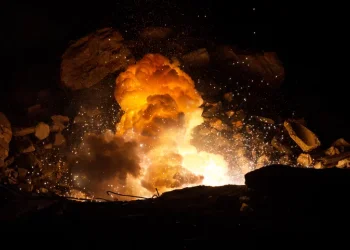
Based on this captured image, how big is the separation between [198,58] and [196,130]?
2859 mm

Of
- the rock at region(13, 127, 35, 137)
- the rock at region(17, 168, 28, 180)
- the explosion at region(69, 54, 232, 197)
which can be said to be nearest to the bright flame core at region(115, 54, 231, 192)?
the explosion at region(69, 54, 232, 197)

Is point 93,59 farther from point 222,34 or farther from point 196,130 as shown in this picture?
point 222,34

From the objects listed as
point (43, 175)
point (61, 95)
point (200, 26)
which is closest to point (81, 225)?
point (43, 175)

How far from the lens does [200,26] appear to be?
462 inches

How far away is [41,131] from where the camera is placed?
29.3 ft

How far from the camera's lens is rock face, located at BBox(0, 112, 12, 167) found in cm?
811

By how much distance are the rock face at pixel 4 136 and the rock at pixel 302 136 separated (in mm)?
8142

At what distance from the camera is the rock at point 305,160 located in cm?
851

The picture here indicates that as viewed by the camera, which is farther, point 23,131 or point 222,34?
point 222,34

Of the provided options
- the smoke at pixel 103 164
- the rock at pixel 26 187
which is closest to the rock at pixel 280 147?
the smoke at pixel 103 164

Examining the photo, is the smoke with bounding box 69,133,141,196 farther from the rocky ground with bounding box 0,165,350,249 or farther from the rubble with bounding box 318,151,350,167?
the rubble with bounding box 318,151,350,167

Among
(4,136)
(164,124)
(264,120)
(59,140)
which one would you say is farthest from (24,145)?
(264,120)

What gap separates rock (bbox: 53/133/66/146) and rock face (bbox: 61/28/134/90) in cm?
188

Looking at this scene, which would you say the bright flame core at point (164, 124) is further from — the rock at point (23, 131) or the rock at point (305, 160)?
the rock at point (23, 131)
